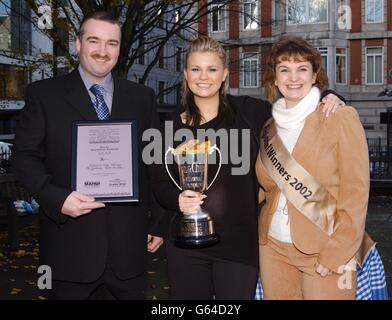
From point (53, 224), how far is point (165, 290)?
3.12 m

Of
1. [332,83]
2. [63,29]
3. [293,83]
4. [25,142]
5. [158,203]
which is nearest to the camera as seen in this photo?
[25,142]

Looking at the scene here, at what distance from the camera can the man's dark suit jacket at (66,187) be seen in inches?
117

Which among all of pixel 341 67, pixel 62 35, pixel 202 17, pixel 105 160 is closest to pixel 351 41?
pixel 341 67

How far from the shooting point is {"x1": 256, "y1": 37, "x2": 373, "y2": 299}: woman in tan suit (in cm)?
296

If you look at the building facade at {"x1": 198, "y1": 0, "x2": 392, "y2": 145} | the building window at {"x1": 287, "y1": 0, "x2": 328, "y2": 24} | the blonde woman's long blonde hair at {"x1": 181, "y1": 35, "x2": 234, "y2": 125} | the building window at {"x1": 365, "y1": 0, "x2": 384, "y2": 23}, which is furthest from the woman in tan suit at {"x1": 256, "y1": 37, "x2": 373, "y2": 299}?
the building window at {"x1": 365, "y1": 0, "x2": 384, "y2": 23}

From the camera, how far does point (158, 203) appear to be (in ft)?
11.3

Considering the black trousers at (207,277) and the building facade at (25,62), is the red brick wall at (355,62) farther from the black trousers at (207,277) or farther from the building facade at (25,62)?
the black trousers at (207,277)

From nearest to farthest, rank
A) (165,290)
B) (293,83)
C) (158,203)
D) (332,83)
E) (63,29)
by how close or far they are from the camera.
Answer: (293,83), (158,203), (165,290), (63,29), (332,83)

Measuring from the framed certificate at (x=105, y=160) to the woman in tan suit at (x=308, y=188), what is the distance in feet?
2.66

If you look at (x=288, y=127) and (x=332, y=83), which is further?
(x=332, y=83)

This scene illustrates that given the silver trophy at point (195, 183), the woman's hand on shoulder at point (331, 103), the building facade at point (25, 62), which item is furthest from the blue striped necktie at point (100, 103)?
the building facade at point (25, 62)

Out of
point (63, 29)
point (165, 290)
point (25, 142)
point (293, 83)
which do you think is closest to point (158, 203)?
point (25, 142)

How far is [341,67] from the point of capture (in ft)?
113
